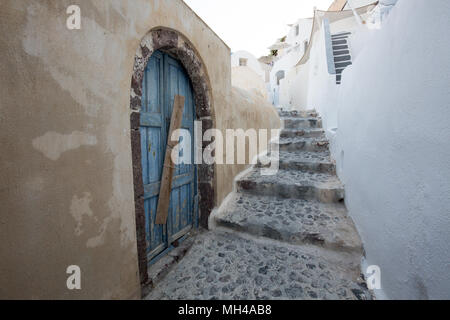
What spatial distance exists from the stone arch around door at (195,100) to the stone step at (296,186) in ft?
3.35

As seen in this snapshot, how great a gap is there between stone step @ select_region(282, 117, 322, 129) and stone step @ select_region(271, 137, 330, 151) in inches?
39.8

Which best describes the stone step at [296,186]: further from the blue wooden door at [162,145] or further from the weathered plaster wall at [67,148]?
the weathered plaster wall at [67,148]

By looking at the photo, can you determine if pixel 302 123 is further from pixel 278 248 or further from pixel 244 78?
pixel 244 78

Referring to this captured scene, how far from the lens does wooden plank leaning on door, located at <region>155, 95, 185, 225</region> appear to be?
79.9 inches

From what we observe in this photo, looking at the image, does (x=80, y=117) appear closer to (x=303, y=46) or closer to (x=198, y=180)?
(x=198, y=180)

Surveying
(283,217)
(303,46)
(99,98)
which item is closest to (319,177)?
(283,217)

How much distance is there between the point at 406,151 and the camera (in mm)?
1281

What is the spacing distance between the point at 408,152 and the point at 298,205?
1966mm

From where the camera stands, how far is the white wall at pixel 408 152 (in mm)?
999

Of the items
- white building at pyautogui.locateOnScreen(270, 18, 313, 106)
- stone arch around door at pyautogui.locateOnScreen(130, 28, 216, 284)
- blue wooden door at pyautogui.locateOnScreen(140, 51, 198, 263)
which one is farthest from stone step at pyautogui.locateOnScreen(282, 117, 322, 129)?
white building at pyautogui.locateOnScreen(270, 18, 313, 106)

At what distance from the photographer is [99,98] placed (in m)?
1.22

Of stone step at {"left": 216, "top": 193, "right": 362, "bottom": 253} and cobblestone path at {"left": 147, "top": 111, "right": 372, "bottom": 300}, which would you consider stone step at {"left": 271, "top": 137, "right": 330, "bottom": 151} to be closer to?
cobblestone path at {"left": 147, "top": 111, "right": 372, "bottom": 300}

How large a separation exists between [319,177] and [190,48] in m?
3.07

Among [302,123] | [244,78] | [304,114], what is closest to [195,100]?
[302,123]
